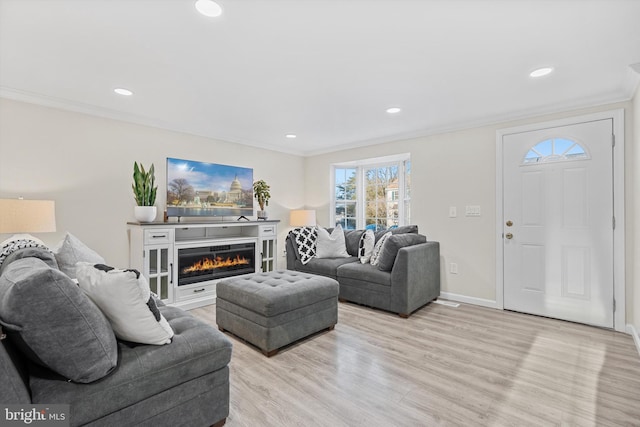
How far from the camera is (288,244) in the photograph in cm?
447

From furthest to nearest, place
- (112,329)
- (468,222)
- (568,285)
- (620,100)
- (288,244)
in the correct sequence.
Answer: (288,244), (468,222), (568,285), (620,100), (112,329)

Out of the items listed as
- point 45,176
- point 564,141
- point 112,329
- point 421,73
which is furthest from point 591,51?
point 45,176

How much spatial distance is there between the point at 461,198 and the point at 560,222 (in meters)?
1.02

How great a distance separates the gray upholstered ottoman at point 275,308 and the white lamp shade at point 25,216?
5.01ft

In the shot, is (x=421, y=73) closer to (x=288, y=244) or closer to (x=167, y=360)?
(x=167, y=360)

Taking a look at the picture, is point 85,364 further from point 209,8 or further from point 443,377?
point 443,377

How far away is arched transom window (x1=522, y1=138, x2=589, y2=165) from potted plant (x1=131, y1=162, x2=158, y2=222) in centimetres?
417

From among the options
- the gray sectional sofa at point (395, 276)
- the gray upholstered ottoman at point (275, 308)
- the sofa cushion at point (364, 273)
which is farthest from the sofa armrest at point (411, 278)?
the gray upholstered ottoman at point (275, 308)

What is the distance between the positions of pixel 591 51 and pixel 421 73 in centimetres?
112

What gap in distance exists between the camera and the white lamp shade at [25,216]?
240 cm

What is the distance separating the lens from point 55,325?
111cm

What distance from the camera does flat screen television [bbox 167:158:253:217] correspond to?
12.7 ft

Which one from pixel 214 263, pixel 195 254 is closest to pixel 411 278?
pixel 214 263

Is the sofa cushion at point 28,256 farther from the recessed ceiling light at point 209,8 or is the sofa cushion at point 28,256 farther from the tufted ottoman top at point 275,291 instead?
the recessed ceiling light at point 209,8
